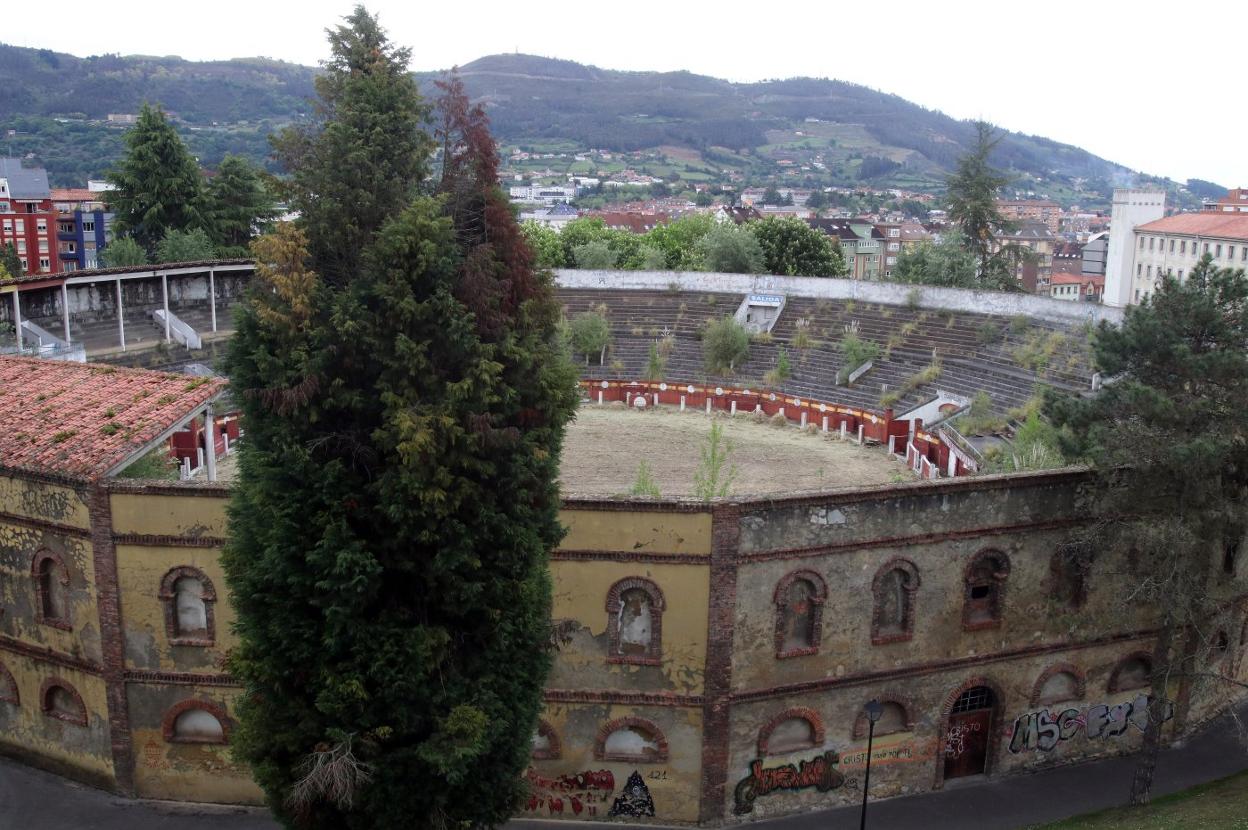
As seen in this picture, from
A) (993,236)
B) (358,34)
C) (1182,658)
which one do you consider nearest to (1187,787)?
(1182,658)

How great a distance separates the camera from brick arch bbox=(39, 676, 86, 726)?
17969 millimetres

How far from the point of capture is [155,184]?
55.7m

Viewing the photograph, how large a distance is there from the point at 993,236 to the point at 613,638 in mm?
54649

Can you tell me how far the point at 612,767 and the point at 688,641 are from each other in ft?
8.50

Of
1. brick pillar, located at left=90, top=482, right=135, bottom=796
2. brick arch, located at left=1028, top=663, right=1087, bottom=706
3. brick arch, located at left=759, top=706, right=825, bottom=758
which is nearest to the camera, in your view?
brick pillar, located at left=90, top=482, right=135, bottom=796

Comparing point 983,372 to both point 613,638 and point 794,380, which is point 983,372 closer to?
point 794,380

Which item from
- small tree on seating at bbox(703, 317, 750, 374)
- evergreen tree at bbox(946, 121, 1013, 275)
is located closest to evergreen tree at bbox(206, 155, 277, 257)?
small tree on seating at bbox(703, 317, 750, 374)

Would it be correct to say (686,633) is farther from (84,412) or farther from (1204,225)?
(1204,225)

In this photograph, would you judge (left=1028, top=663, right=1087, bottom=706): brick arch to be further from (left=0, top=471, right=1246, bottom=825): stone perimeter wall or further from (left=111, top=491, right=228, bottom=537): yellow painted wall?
(left=111, top=491, right=228, bottom=537): yellow painted wall

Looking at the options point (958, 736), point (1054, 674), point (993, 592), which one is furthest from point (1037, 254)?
point (958, 736)

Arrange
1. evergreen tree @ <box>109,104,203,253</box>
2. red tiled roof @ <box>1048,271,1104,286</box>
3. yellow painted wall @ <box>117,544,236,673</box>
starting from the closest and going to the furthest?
yellow painted wall @ <box>117,544,236,673</box> < evergreen tree @ <box>109,104,203,253</box> < red tiled roof @ <box>1048,271,1104,286</box>

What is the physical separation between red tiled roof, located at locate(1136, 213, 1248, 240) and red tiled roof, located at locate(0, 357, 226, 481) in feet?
286

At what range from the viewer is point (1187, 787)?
1867cm

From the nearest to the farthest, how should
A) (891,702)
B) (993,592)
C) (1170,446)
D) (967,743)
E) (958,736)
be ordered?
(1170,446) → (891,702) → (993,592) → (958,736) → (967,743)
